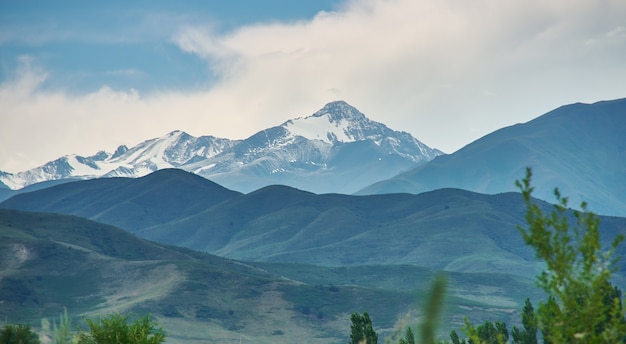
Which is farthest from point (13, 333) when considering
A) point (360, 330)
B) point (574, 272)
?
point (574, 272)

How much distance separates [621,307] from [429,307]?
11108 millimetres

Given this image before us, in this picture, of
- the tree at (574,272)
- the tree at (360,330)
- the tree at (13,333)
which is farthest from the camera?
the tree at (360,330)

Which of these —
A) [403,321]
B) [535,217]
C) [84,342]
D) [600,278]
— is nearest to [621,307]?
[600,278]

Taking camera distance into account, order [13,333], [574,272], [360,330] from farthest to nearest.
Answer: [13,333], [360,330], [574,272]

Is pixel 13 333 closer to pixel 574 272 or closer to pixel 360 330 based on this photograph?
pixel 360 330

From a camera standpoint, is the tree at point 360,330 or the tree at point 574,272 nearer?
the tree at point 574,272

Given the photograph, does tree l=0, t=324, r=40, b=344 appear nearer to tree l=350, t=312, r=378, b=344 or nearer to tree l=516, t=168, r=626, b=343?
tree l=350, t=312, r=378, b=344

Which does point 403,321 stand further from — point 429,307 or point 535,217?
point 535,217

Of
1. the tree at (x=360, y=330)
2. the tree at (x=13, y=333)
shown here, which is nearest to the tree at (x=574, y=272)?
the tree at (x=13, y=333)

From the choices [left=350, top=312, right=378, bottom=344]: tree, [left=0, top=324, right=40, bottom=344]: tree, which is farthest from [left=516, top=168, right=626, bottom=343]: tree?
[left=350, top=312, right=378, bottom=344]: tree

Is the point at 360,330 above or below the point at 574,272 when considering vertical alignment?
below

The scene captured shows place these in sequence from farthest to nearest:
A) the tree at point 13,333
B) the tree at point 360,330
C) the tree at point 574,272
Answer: the tree at point 360,330, the tree at point 13,333, the tree at point 574,272

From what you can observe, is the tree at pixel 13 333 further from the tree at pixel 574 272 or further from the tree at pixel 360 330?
the tree at pixel 574 272

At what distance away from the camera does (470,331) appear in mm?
19438
